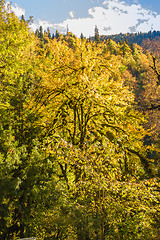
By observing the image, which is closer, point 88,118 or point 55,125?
point 88,118

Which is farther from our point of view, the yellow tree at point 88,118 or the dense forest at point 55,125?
the dense forest at point 55,125

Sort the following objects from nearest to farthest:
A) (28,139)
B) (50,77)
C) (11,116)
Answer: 1. (50,77)
2. (11,116)
3. (28,139)

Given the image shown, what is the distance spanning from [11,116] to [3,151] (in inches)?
82.0

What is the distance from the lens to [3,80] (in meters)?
10.7

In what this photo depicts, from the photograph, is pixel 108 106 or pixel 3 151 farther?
pixel 3 151

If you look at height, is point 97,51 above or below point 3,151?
above

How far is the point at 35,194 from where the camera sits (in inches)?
326

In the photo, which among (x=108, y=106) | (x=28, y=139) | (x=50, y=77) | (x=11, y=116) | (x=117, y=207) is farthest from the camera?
(x=28, y=139)

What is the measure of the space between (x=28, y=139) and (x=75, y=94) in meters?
4.27

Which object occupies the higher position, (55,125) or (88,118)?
(88,118)

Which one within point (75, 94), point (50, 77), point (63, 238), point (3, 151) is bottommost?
point (63, 238)

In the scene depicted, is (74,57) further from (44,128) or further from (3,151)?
(3,151)

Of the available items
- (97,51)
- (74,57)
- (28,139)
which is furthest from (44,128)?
(97,51)

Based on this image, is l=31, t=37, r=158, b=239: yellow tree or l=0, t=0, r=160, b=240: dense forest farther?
l=0, t=0, r=160, b=240: dense forest
